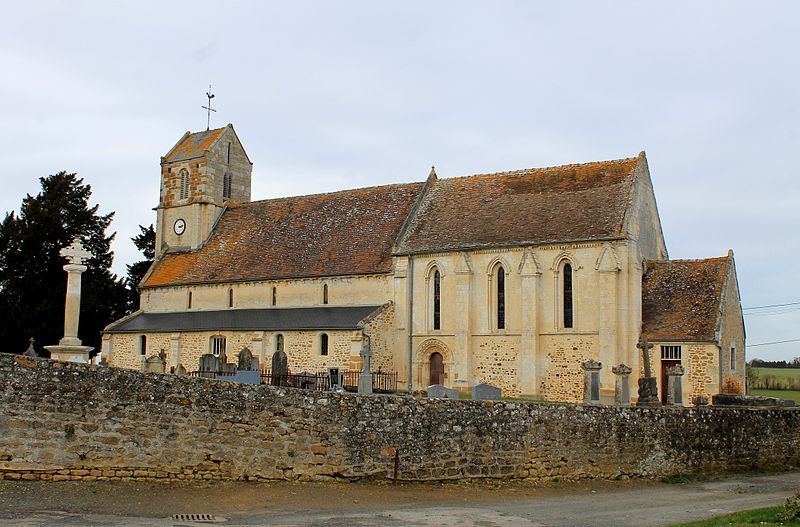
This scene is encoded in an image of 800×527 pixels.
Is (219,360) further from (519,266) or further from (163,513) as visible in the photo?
(163,513)

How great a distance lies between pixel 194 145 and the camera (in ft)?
171

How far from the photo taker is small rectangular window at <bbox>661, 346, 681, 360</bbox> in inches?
1331

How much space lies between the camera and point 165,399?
47.6 feet

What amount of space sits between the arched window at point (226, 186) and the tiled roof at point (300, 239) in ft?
3.79

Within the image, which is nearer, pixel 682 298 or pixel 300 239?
pixel 682 298

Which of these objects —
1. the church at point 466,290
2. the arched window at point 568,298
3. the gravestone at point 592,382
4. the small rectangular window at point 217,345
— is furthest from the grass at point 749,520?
the small rectangular window at point 217,345

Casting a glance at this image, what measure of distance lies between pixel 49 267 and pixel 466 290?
1000 inches

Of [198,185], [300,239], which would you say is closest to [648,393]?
[300,239]

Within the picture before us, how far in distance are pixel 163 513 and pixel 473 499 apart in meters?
5.80

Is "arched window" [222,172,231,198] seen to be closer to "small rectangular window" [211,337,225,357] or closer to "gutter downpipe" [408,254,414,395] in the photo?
"small rectangular window" [211,337,225,357]

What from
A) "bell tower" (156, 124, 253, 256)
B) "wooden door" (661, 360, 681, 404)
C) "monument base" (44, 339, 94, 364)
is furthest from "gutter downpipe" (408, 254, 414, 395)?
"monument base" (44, 339, 94, 364)

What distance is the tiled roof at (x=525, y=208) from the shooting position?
1442 inches

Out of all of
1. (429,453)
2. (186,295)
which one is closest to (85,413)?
(429,453)

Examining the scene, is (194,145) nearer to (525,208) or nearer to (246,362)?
(525,208)
